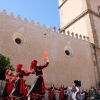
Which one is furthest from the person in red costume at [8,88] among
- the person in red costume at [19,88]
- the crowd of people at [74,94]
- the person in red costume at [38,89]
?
the crowd of people at [74,94]

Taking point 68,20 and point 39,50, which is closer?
point 39,50

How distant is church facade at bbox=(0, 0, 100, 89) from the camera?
12562 mm

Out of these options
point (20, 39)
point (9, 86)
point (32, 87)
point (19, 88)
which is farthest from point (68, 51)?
point (32, 87)

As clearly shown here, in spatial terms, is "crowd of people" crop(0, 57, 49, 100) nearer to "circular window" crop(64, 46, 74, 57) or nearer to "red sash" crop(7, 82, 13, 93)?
"red sash" crop(7, 82, 13, 93)

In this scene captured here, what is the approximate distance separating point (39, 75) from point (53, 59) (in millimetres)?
9445

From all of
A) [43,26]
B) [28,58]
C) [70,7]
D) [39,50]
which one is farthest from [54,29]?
[70,7]

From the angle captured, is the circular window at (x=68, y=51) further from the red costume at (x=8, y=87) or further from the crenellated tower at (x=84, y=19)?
the red costume at (x=8, y=87)

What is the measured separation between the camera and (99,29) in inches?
758

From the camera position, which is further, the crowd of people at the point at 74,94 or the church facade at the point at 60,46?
the church facade at the point at 60,46

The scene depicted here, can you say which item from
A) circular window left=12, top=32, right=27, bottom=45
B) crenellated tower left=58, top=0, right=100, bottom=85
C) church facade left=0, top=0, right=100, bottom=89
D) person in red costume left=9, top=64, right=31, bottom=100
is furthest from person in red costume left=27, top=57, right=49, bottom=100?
crenellated tower left=58, top=0, right=100, bottom=85

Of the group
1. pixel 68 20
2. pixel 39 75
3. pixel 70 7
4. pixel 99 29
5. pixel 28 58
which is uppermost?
pixel 70 7

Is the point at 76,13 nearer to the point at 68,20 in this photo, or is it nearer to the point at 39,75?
the point at 68,20

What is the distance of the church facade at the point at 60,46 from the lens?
12.6 meters

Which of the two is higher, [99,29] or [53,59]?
[99,29]
